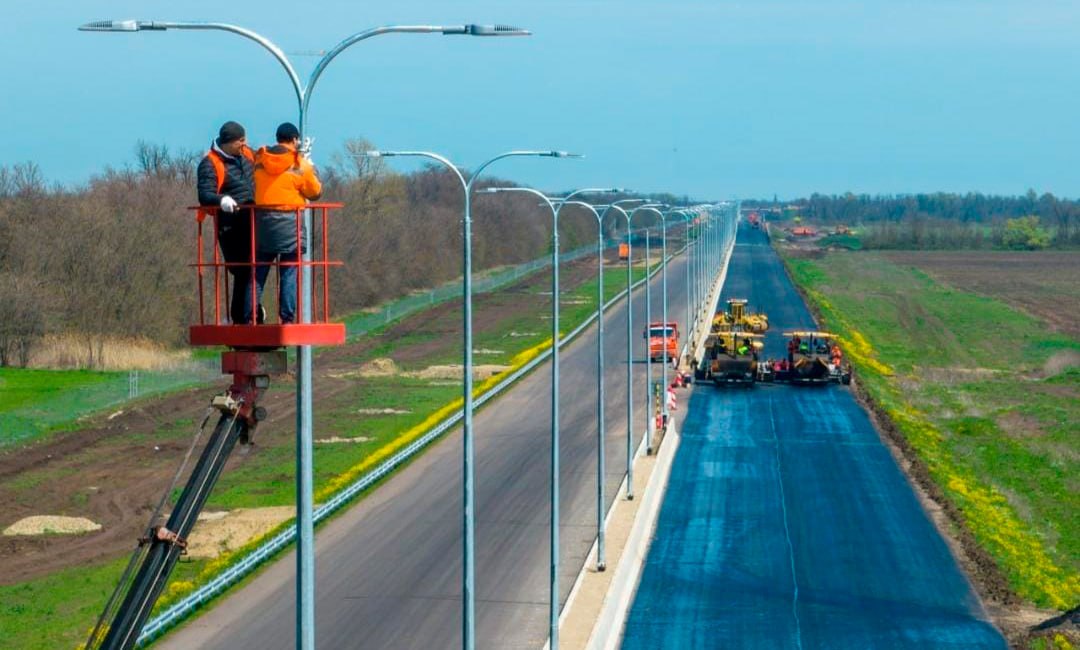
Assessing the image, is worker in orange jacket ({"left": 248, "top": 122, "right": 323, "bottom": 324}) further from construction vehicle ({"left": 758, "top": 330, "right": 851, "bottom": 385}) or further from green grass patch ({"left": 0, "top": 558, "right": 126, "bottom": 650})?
construction vehicle ({"left": 758, "top": 330, "right": 851, "bottom": 385})

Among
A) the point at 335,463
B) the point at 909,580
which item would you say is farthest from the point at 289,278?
the point at 335,463

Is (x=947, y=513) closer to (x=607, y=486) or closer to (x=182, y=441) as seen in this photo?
(x=607, y=486)

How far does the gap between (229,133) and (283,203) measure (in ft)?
2.52

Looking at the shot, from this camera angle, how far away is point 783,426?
6003 centimetres

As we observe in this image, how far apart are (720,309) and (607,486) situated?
6270 centimetres

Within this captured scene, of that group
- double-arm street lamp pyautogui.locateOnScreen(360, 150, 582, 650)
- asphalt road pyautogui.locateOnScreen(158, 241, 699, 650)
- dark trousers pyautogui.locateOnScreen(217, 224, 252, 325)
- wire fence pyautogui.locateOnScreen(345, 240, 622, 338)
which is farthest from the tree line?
dark trousers pyautogui.locateOnScreen(217, 224, 252, 325)

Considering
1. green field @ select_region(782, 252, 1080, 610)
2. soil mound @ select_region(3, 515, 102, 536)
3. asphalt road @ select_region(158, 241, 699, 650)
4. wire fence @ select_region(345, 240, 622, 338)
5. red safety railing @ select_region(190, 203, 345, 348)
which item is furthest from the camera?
wire fence @ select_region(345, 240, 622, 338)

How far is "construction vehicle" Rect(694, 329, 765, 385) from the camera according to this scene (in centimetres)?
7188

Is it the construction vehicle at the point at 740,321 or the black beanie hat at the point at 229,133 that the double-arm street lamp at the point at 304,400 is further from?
the construction vehicle at the point at 740,321

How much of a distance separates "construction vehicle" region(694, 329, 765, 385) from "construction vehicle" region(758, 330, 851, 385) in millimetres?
1192

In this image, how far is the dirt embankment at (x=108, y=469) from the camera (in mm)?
37594

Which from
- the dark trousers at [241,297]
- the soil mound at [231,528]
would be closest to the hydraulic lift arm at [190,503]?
the dark trousers at [241,297]

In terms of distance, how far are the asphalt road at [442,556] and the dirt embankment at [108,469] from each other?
404cm

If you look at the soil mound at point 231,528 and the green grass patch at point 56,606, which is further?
the soil mound at point 231,528
